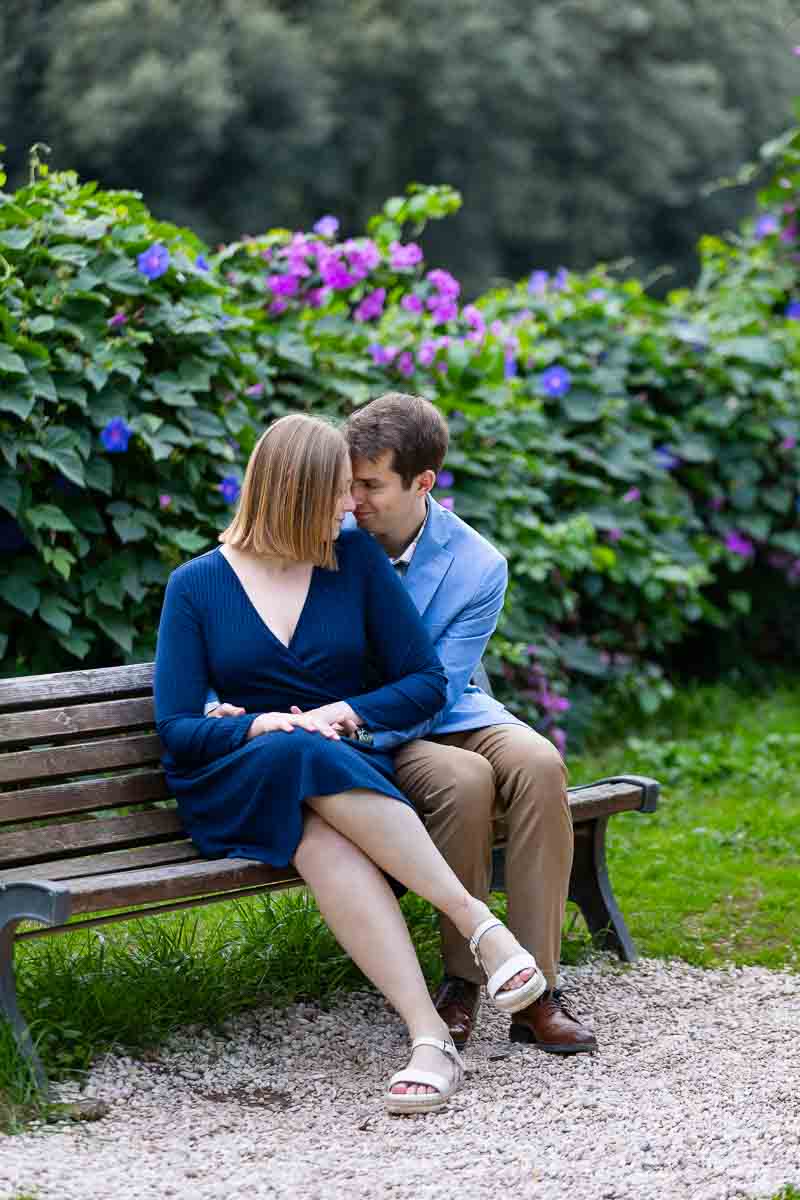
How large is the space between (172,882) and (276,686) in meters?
0.52

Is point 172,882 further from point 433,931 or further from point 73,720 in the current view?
point 433,931

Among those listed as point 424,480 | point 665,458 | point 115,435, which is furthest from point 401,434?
point 665,458

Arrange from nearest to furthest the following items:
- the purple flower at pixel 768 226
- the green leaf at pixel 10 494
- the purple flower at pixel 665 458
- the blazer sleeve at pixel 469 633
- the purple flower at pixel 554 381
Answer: the blazer sleeve at pixel 469 633 < the green leaf at pixel 10 494 < the purple flower at pixel 554 381 < the purple flower at pixel 665 458 < the purple flower at pixel 768 226

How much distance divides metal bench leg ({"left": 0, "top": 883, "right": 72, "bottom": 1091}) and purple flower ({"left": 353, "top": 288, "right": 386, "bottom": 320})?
3.00 meters

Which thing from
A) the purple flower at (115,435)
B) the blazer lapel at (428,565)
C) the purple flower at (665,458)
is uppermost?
the purple flower at (115,435)

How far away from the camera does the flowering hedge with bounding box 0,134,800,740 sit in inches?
173

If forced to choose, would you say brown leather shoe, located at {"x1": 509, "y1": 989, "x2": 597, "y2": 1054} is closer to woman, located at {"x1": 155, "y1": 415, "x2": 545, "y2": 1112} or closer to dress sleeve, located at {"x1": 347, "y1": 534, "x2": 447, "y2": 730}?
woman, located at {"x1": 155, "y1": 415, "x2": 545, "y2": 1112}

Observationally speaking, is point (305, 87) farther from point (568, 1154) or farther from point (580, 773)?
point (568, 1154)

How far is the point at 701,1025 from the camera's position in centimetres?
349

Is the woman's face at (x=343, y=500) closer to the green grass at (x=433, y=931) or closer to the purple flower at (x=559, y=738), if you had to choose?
the green grass at (x=433, y=931)

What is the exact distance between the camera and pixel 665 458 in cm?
652

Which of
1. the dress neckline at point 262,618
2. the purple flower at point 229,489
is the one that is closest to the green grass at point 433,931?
the dress neckline at point 262,618

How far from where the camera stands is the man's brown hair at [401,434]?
3.45m

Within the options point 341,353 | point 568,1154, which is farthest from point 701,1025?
point 341,353
